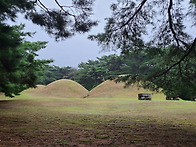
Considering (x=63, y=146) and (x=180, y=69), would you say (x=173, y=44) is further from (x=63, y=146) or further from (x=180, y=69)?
(x=63, y=146)

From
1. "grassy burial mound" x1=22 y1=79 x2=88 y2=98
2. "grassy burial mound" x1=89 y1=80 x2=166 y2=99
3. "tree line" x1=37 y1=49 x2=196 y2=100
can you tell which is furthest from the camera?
"grassy burial mound" x1=22 y1=79 x2=88 y2=98

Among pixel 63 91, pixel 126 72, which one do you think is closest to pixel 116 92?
pixel 63 91

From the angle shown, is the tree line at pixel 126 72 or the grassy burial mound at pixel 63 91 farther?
the grassy burial mound at pixel 63 91

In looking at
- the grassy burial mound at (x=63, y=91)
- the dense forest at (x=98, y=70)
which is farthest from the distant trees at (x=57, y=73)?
the grassy burial mound at (x=63, y=91)

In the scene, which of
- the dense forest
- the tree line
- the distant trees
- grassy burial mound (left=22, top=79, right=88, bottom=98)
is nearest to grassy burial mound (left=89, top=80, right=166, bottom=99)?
the tree line

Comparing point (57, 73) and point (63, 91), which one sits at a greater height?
point (57, 73)

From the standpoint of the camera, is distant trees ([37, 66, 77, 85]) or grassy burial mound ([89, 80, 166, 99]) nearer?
grassy burial mound ([89, 80, 166, 99])

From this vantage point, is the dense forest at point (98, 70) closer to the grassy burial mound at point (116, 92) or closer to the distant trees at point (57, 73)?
the distant trees at point (57, 73)

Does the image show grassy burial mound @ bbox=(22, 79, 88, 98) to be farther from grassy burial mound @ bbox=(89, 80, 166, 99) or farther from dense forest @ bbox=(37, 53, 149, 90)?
A: dense forest @ bbox=(37, 53, 149, 90)

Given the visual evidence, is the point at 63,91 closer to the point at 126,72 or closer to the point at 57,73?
the point at 126,72

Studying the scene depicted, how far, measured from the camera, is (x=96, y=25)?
195 inches

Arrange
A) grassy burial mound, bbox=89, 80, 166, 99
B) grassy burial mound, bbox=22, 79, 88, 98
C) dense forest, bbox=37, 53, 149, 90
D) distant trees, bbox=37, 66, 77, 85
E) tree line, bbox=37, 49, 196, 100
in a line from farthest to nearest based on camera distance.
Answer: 1. distant trees, bbox=37, 66, 77, 85
2. dense forest, bbox=37, 53, 149, 90
3. grassy burial mound, bbox=22, 79, 88, 98
4. grassy burial mound, bbox=89, 80, 166, 99
5. tree line, bbox=37, 49, 196, 100

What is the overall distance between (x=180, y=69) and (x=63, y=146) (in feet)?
11.2

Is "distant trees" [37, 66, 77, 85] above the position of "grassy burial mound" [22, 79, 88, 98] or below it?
above
